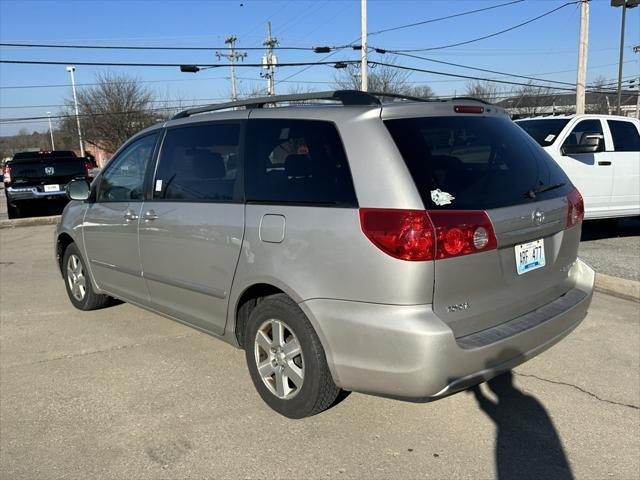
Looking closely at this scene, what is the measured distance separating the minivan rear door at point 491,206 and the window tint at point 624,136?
18.9ft

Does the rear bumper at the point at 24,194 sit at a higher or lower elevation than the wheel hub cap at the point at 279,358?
higher

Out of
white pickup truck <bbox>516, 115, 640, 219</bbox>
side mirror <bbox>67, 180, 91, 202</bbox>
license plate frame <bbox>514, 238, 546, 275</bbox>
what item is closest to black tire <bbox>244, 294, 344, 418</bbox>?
license plate frame <bbox>514, 238, 546, 275</bbox>

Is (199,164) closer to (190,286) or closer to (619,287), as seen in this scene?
(190,286)

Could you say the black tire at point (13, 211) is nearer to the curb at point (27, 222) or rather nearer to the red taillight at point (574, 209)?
the curb at point (27, 222)

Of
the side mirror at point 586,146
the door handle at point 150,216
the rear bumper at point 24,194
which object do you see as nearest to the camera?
the door handle at point 150,216

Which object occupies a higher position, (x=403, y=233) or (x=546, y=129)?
(x=546, y=129)

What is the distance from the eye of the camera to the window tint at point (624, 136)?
801cm

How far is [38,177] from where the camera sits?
12.8 m

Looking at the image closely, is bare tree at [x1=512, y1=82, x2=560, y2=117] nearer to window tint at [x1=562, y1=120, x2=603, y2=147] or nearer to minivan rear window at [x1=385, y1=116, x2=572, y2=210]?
window tint at [x1=562, y1=120, x2=603, y2=147]

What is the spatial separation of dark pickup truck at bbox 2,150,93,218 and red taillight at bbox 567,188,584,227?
39.8 ft

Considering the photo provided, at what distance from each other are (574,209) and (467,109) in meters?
0.99

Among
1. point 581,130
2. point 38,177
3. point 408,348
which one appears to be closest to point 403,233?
point 408,348

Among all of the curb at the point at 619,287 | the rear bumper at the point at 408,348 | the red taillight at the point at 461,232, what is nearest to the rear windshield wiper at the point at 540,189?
the red taillight at the point at 461,232

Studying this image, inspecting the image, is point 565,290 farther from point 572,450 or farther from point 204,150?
point 204,150
